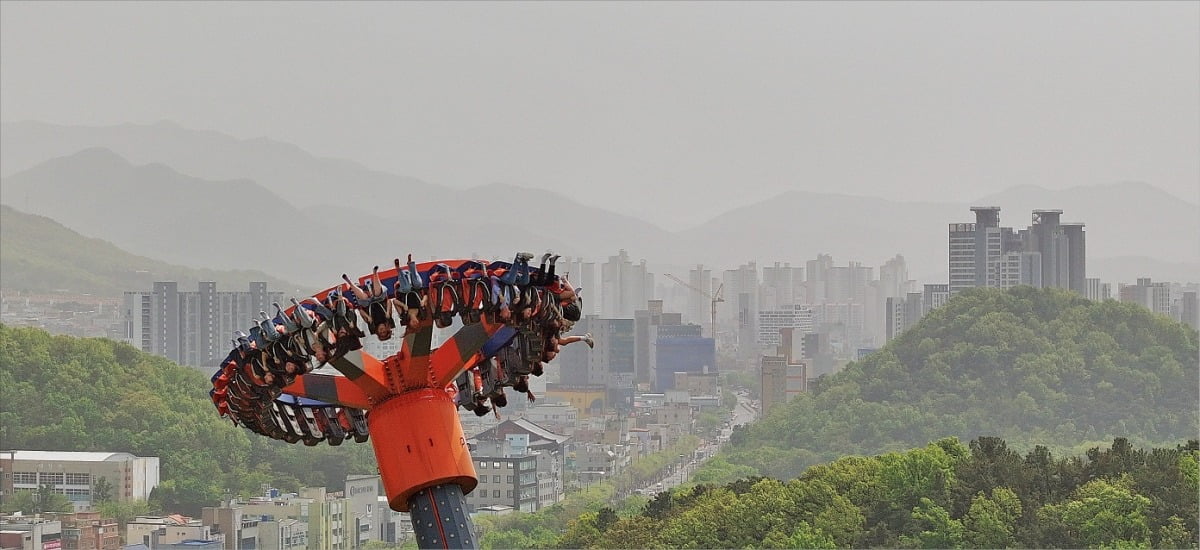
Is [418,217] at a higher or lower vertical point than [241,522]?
higher

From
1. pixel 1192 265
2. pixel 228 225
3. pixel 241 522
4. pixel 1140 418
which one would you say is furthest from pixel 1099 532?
pixel 228 225

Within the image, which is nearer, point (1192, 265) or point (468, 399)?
point (468, 399)

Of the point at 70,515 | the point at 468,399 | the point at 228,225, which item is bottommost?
the point at 70,515

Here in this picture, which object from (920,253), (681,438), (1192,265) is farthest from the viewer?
(920,253)

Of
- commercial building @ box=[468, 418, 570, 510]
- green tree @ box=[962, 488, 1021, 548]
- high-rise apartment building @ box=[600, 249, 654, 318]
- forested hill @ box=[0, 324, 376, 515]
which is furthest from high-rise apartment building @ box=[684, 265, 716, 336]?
green tree @ box=[962, 488, 1021, 548]

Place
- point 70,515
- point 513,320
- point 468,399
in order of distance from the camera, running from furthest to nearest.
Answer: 1. point 70,515
2. point 468,399
3. point 513,320

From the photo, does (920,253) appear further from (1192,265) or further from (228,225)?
(228,225)
